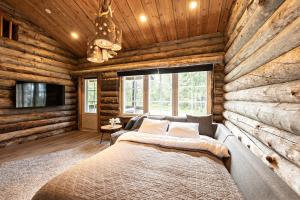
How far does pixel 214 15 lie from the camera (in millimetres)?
3123

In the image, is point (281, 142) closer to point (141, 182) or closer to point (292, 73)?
point (292, 73)

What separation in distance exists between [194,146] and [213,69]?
8.06ft

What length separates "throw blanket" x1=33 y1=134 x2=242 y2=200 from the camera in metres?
1.06

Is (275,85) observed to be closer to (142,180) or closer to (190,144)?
(190,144)

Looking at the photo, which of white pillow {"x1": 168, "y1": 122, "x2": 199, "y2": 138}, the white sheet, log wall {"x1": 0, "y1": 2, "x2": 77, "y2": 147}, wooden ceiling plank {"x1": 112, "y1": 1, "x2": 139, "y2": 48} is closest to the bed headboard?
the white sheet

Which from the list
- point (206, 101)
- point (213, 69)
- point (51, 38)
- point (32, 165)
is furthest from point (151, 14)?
point (32, 165)

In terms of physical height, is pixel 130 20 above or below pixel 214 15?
above

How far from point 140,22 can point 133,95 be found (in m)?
2.28

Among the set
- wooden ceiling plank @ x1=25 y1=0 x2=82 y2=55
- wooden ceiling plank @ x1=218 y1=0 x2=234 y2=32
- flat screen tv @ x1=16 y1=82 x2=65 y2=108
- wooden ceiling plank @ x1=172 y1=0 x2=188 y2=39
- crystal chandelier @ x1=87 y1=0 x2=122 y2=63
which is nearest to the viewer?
crystal chandelier @ x1=87 y1=0 x2=122 y2=63

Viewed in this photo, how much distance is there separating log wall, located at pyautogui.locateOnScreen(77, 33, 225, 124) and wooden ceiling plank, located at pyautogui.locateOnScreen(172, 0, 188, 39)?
0.92 feet

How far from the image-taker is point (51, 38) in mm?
4664

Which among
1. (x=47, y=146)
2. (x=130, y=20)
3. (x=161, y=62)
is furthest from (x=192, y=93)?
(x=47, y=146)

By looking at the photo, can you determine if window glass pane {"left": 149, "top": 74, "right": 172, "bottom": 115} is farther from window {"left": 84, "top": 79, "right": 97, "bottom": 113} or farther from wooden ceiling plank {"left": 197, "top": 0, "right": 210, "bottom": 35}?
window {"left": 84, "top": 79, "right": 97, "bottom": 113}

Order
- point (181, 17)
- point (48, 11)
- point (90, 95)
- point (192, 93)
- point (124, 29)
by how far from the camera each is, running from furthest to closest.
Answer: point (90, 95), point (192, 93), point (124, 29), point (48, 11), point (181, 17)
